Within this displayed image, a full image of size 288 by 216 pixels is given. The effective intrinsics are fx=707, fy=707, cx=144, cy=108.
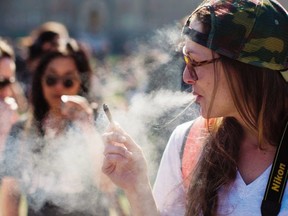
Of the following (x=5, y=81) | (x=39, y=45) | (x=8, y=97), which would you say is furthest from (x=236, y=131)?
(x=39, y=45)

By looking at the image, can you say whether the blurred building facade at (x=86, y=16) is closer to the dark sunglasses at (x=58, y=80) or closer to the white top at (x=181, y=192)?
the dark sunglasses at (x=58, y=80)

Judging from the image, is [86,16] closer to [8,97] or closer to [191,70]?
[8,97]

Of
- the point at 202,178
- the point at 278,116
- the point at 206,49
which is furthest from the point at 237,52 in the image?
the point at 202,178

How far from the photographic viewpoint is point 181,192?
2387 mm

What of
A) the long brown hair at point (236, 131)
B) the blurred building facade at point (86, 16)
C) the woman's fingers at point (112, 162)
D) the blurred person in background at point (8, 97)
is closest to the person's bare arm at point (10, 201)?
the blurred person in background at point (8, 97)

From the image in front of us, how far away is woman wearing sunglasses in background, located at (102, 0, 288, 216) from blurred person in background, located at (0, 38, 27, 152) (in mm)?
1025

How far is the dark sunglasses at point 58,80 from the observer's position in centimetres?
404

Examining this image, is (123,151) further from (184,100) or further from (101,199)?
(101,199)

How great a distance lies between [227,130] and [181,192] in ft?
0.85

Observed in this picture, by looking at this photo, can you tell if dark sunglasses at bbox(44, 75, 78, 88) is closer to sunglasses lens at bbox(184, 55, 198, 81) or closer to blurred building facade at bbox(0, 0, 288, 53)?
sunglasses lens at bbox(184, 55, 198, 81)

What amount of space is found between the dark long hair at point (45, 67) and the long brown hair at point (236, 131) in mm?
1406

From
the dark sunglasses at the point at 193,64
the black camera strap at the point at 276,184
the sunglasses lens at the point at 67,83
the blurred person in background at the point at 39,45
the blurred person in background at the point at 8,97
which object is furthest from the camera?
the blurred person in background at the point at 39,45

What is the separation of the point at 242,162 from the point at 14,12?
2670 centimetres

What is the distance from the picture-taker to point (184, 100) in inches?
106
